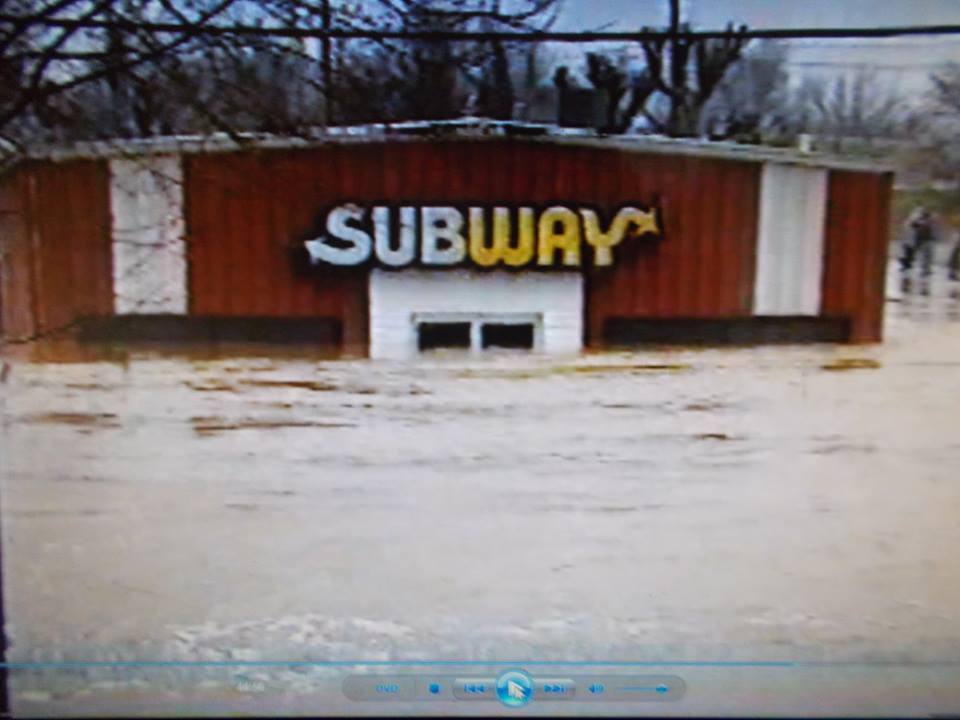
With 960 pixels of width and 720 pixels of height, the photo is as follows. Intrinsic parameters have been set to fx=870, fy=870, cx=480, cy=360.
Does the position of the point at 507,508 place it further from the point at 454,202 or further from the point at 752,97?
the point at 752,97

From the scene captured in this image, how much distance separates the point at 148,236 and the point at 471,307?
541mm

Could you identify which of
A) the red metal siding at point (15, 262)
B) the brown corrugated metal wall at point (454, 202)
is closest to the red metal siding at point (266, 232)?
the brown corrugated metal wall at point (454, 202)

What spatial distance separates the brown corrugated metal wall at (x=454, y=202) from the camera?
1.40 meters

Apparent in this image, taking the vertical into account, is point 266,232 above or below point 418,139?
below

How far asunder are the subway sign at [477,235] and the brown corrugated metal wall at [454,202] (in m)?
0.02

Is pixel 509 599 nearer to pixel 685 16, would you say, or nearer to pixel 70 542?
pixel 70 542

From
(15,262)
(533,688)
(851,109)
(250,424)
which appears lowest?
(533,688)

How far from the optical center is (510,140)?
1409 millimetres

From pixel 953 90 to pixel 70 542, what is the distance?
1.59m

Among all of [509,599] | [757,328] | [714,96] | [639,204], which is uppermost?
[714,96]

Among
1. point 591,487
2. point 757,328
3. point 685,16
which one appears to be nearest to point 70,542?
point 591,487

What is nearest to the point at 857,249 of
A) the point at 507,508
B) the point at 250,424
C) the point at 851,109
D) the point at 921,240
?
the point at 921,240

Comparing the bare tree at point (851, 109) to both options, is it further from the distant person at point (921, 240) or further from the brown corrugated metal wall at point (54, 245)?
the brown corrugated metal wall at point (54, 245)

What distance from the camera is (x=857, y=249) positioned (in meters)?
1.45
